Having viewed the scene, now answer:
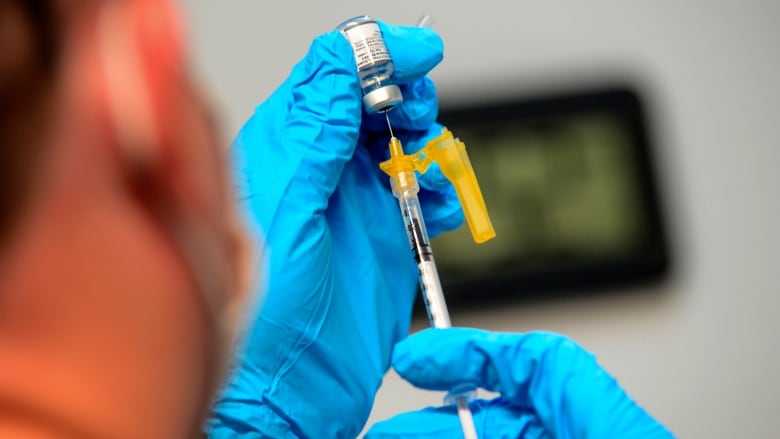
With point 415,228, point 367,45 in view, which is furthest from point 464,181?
point 367,45

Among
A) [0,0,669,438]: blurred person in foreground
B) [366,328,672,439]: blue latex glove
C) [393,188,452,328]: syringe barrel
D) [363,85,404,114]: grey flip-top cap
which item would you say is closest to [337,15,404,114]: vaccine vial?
[363,85,404,114]: grey flip-top cap

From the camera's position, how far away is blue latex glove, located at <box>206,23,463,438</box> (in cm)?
87

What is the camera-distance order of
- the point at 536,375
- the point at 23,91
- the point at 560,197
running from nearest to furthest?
the point at 23,91, the point at 536,375, the point at 560,197

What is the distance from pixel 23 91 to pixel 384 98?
28.5 inches

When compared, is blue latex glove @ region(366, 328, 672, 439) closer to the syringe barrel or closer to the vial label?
the syringe barrel

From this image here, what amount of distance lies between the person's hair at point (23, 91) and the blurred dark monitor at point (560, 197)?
142 cm

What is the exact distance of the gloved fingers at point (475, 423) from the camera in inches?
32.9

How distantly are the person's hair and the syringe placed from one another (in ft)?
2.32

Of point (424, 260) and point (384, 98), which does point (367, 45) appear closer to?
point (384, 98)

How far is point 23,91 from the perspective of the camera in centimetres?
25

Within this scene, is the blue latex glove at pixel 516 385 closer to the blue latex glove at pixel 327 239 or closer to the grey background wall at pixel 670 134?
the blue latex glove at pixel 327 239

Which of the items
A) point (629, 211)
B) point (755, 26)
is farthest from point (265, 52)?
point (755, 26)

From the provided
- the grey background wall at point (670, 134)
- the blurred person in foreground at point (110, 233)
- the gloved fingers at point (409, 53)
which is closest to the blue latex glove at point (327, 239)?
the gloved fingers at point (409, 53)

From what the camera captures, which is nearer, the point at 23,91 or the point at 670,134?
the point at 23,91
